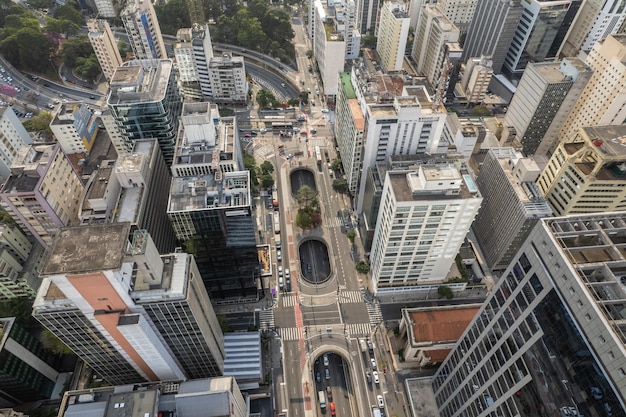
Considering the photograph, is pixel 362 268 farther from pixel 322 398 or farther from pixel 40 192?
pixel 40 192

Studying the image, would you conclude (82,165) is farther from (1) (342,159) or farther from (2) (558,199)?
(2) (558,199)

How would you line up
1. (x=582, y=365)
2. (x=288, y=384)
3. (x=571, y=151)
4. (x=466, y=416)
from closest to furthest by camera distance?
1. (x=582, y=365)
2. (x=466, y=416)
3. (x=288, y=384)
4. (x=571, y=151)

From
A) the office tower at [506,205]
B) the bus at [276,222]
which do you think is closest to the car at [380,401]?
the office tower at [506,205]

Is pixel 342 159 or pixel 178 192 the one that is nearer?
pixel 178 192

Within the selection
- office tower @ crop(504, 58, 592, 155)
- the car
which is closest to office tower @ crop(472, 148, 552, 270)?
office tower @ crop(504, 58, 592, 155)

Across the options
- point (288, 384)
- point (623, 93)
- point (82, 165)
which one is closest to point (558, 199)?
point (623, 93)

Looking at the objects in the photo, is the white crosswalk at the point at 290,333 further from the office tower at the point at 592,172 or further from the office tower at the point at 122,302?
the office tower at the point at 592,172

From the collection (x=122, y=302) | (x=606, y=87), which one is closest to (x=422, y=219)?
(x=122, y=302)
